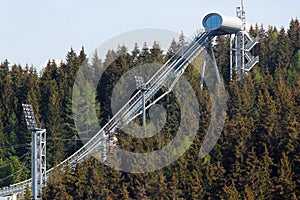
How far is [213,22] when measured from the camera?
6525 cm

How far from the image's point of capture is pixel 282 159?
47.6 metres

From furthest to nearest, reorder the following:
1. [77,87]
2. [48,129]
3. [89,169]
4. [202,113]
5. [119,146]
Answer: [77,87], [48,129], [202,113], [119,146], [89,169]

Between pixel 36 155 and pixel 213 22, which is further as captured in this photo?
pixel 213 22

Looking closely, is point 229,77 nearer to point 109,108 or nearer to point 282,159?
point 109,108

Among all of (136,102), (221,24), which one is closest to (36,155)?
(136,102)

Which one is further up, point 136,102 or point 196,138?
point 136,102

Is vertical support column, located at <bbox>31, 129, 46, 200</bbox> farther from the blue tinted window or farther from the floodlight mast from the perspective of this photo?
the blue tinted window

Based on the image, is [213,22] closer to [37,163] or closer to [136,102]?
[136,102]

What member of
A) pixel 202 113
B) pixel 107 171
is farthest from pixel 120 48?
pixel 107 171

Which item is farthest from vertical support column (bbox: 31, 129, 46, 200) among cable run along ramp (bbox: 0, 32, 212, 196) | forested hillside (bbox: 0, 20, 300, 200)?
cable run along ramp (bbox: 0, 32, 212, 196)

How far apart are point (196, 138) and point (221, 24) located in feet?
40.1

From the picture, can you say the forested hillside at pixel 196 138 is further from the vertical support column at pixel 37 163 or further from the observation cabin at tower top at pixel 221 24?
the observation cabin at tower top at pixel 221 24

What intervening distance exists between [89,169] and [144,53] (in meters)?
32.7

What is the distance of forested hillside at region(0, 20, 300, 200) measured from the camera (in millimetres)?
48312
